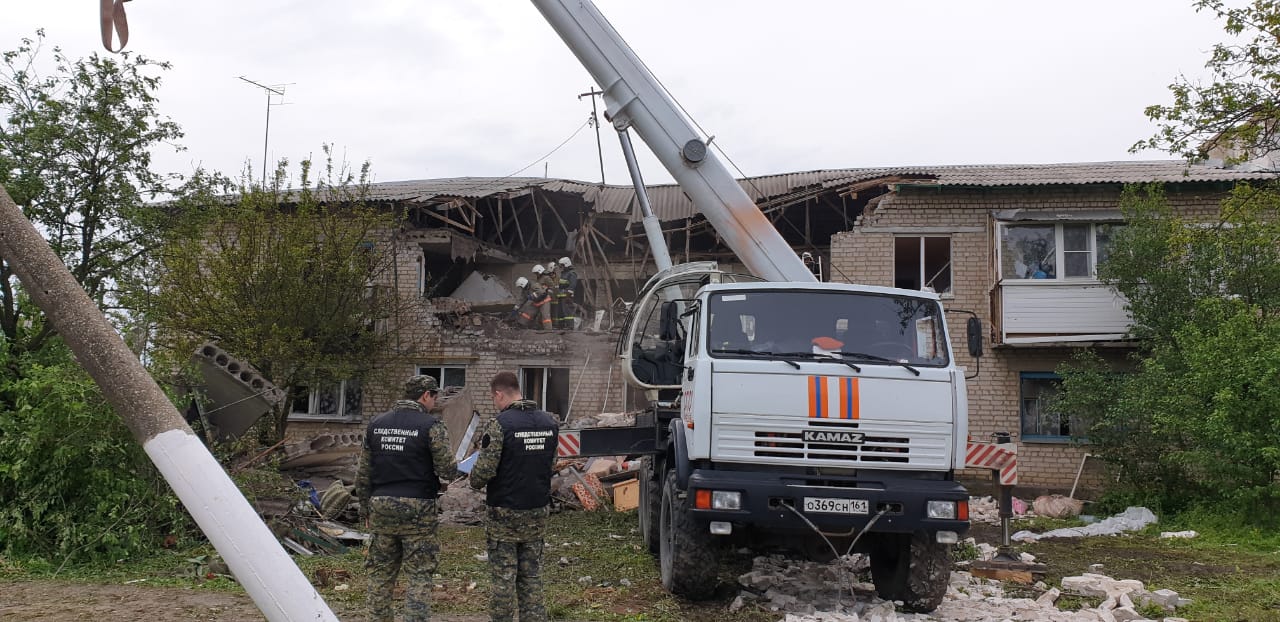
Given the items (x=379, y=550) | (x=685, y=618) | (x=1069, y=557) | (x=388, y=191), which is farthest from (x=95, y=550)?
(x=388, y=191)

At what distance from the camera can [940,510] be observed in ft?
19.5

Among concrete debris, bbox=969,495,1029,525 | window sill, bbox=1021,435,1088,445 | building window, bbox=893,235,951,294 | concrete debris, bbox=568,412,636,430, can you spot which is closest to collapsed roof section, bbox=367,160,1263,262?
building window, bbox=893,235,951,294

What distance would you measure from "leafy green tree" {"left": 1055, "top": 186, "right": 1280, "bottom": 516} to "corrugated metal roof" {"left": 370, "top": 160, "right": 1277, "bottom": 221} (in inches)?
52.4

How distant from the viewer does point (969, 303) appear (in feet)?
51.7

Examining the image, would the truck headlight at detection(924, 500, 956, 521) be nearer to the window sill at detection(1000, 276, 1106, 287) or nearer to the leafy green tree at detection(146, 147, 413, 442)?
the window sill at detection(1000, 276, 1106, 287)

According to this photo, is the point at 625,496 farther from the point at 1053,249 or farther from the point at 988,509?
the point at 1053,249

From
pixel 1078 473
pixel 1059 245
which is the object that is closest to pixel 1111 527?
pixel 1078 473

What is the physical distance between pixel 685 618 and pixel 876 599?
1.59m

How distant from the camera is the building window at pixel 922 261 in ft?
52.5

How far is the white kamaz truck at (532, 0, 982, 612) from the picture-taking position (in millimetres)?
5930

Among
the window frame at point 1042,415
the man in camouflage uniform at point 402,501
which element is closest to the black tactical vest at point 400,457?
the man in camouflage uniform at point 402,501

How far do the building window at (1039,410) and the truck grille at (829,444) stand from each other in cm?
1026

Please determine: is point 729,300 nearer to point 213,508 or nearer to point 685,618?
point 685,618

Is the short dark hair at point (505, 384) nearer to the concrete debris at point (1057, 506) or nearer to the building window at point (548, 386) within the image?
the concrete debris at point (1057, 506)
